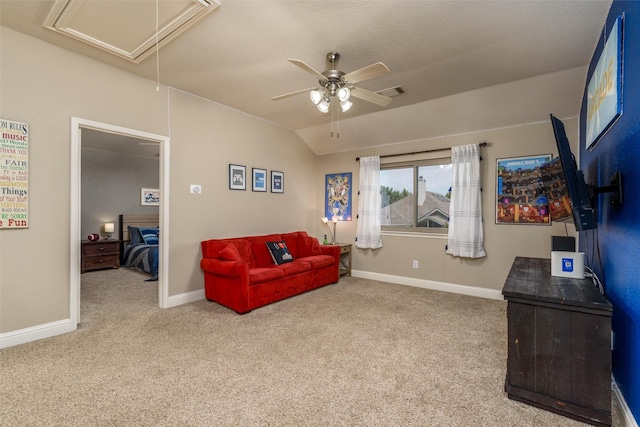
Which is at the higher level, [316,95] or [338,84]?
[338,84]

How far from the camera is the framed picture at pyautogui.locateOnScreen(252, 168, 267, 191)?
4.69 meters

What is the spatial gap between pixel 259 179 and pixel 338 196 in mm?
1632

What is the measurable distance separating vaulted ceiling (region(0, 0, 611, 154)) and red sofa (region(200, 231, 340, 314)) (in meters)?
2.09

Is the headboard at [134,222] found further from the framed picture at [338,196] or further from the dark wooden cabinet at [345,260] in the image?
the dark wooden cabinet at [345,260]

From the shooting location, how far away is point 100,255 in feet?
18.9

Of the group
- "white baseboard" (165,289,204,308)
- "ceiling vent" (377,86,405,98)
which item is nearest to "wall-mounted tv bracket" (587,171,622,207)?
"ceiling vent" (377,86,405,98)

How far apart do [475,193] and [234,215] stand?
138 inches

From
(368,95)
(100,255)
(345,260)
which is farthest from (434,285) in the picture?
(100,255)

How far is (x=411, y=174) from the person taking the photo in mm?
5035

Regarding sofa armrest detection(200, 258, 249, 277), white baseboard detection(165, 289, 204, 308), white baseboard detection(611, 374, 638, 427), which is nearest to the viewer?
white baseboard detection(611, 374, 638, 427)

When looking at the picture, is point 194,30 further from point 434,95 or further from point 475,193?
point 475,193

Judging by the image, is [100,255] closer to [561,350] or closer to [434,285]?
A: [434,285]

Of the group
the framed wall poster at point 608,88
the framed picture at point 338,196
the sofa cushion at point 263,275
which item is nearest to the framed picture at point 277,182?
the framed picture at point 338,196

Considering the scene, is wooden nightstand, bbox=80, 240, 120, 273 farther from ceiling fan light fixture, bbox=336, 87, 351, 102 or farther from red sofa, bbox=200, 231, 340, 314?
ceiling fan light fixture, bbox=336, 87, 351, 102
